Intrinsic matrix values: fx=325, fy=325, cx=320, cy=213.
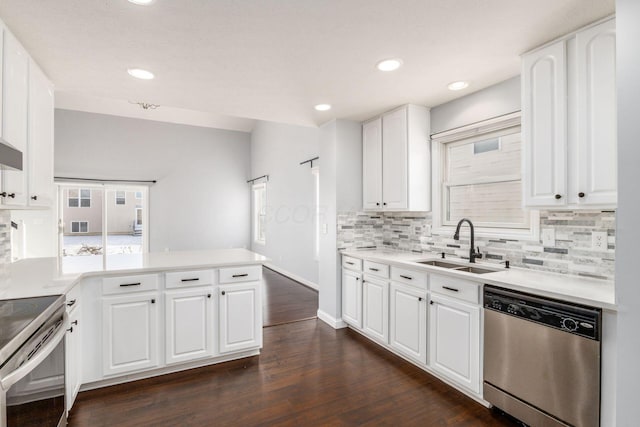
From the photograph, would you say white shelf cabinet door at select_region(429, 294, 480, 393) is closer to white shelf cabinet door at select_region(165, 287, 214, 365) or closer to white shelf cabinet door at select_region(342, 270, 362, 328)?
white shelf cabinet door at select_region(342, 270, 362, 328)

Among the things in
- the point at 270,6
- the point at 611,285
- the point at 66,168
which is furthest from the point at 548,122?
the point at 66,168

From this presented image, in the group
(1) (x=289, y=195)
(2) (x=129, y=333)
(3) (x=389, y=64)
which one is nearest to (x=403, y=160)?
(3) (x=389, y=64)

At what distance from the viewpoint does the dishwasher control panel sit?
5.37ft

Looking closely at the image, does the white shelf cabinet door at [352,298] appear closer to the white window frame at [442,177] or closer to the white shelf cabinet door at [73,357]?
the white window frame at [442,177]

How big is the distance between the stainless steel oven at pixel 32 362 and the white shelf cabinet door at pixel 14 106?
0.67 metres

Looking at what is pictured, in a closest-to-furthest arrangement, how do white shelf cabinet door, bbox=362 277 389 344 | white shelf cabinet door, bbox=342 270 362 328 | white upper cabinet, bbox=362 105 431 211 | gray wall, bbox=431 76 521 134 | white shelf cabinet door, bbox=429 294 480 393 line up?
white shelf cabinet door, bbox=429 294 480 393 < gray wall, bbox=431 76 521 134 < white shelf cabinet door, bbox=362 277 389 344 < white upper cabinet, bbox=362 105 431 211 < white shelf cabinet door, bbox=342 270 362 328

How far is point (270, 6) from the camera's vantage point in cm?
165

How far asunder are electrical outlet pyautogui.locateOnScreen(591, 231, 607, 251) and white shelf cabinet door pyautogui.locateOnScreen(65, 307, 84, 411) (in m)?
3.28

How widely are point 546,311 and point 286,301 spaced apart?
345cm

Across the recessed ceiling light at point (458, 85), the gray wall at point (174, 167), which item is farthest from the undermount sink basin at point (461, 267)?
the gray wall at point (174, 167)

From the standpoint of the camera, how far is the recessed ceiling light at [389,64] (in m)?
2.26

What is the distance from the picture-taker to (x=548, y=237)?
2314mm

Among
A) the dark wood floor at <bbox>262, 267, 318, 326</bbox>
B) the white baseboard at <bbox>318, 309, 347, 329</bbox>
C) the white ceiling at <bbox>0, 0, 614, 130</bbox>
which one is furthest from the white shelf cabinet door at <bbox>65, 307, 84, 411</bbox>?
the white baseboard at <bbox>318, 309, 347, 329</bbox>

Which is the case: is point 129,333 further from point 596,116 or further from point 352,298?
point 596,116
